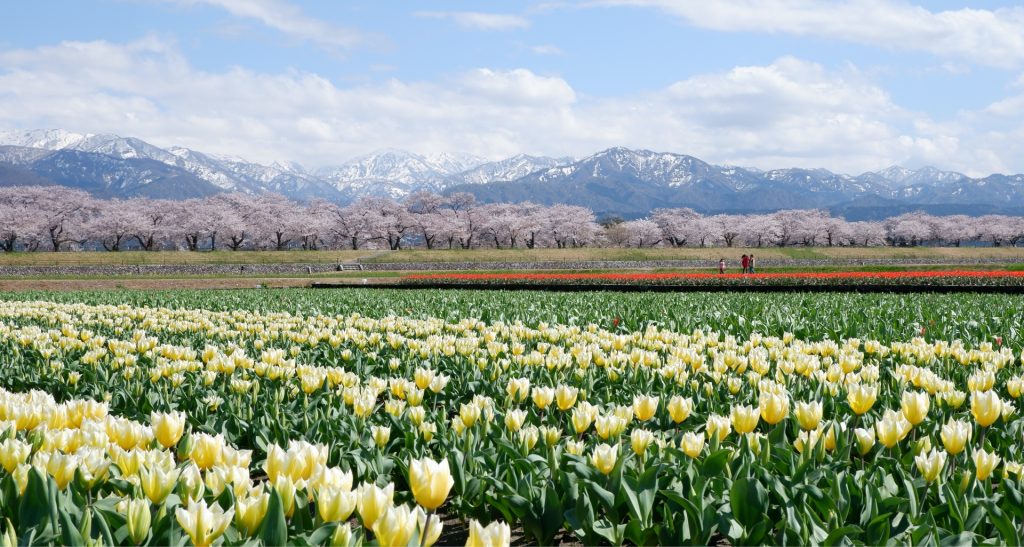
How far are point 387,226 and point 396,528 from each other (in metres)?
89.0

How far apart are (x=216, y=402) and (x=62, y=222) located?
83.0 meters

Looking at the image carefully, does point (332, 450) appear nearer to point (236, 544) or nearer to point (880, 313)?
point (236, 544)

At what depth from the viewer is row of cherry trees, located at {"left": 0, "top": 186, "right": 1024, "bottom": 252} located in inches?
3054

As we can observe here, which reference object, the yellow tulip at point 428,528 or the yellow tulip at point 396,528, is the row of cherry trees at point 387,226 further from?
the yellow tulip at point 396,528

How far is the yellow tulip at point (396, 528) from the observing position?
193cm

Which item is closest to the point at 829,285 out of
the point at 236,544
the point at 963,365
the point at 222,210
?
the point at 963,365

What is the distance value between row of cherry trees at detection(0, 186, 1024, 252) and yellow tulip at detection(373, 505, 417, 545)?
272ft

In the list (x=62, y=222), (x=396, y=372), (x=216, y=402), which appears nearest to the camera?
(x=216, y=402)

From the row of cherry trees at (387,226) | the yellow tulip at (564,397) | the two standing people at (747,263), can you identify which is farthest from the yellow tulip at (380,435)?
the row of cherry trees at (387,226)

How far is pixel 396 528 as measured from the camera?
1932 millimetres

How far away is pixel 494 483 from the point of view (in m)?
3.55

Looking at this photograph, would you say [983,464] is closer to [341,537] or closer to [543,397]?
[543,397]

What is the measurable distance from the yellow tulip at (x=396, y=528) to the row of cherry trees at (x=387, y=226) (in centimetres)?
8288

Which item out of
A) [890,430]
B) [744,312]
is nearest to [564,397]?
[890,430]
